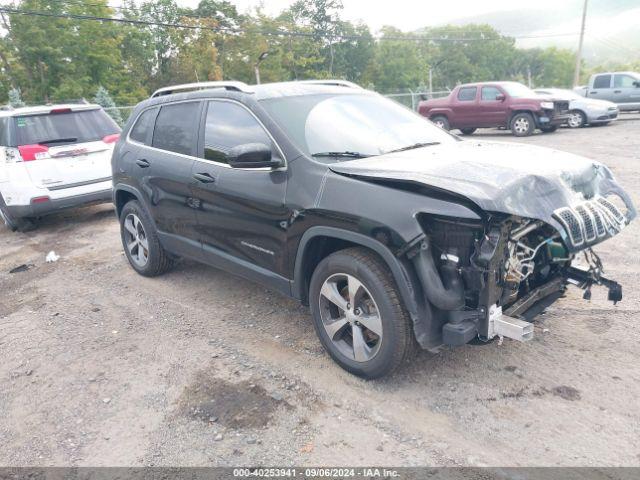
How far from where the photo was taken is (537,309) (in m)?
3.39

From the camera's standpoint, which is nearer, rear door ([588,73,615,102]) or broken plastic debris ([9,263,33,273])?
broken plastic debris ([9,263,33,273])

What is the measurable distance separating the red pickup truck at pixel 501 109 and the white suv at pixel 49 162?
11.3 metres

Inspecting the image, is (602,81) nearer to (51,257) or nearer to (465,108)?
(465,108)

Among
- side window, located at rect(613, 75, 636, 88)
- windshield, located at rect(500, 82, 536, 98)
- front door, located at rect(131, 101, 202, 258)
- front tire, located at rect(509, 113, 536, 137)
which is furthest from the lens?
side window, located at rect(613, 75, 636, 88)

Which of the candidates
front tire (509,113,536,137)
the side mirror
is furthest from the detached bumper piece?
front tire (509,113,536,137)

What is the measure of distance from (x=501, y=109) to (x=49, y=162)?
13.3m

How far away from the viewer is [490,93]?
1670 centimetres

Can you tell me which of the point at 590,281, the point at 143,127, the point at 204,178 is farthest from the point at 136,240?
the point at 590,281

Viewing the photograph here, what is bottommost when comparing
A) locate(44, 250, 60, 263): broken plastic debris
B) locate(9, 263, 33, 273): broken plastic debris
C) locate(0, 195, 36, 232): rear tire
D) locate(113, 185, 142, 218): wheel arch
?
locate(9, 263, 33, 273): broken plastic debris

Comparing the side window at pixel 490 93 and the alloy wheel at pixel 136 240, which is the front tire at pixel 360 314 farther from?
the side window at pixel 490 93

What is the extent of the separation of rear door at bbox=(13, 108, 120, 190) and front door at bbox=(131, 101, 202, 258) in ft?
10.00

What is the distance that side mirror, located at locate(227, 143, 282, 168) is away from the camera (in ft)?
11.6

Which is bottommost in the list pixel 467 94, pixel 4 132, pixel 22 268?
pixel 22 268

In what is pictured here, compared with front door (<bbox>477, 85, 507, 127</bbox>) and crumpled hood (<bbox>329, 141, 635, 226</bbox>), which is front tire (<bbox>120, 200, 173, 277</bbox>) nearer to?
crumpled hood (<bbox>329, 141, 635, 226</bbox>)
